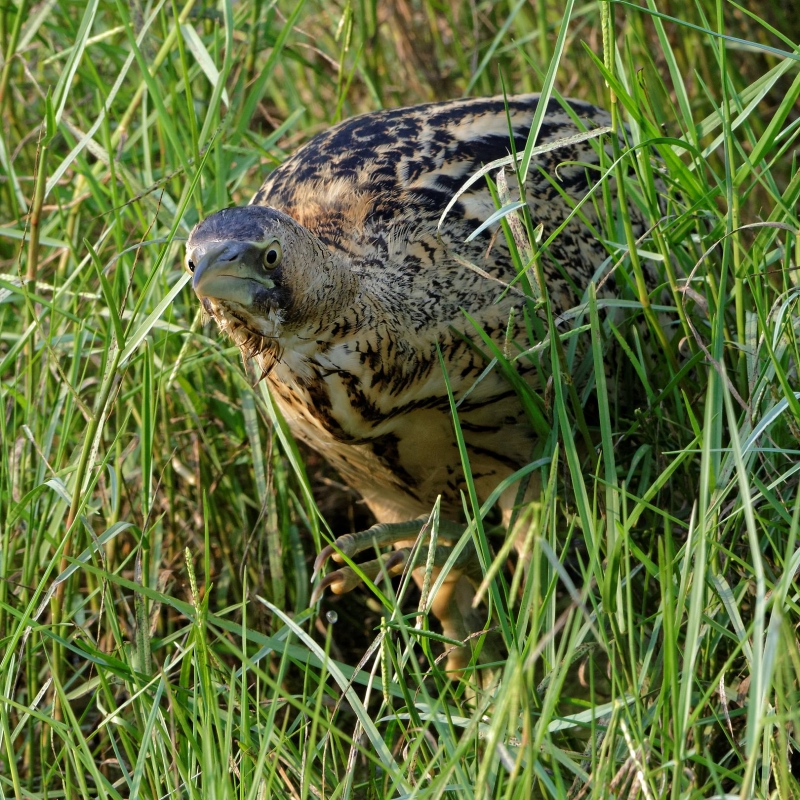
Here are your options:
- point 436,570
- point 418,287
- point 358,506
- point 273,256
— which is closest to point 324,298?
point 273,256

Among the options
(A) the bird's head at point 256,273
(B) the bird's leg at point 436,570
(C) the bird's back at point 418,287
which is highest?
(A) the bird's head at point 256,273

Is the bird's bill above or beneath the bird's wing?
above

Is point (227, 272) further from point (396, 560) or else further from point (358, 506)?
point (358, 506)

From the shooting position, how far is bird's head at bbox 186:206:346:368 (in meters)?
2.15

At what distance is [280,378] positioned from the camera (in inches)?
99.2

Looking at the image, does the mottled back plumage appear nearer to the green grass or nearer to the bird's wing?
the bird's wing

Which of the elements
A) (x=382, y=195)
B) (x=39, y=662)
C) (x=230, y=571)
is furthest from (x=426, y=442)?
(x=39, y=662)

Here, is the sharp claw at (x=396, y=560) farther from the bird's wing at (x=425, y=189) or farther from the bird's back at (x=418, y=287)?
the bird's wing at (x=425, y=189)

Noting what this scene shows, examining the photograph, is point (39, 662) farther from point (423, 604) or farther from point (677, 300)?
point (677, 300)

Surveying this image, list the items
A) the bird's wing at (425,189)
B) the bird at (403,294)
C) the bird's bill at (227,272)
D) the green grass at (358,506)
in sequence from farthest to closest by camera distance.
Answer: the bird's wing at (425,189)
the bird at (403,294)
the bird's bill at (227,272)
the green grass at (358,506)

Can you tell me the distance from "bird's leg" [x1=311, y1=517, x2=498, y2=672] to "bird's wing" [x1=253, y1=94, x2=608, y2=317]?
0.49 meters

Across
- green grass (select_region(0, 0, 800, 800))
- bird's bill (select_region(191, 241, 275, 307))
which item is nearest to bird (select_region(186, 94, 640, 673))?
bird's bill (select_region(191, 241, 275, 307))

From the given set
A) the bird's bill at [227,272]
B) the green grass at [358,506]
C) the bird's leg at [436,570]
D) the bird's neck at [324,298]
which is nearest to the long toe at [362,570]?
the bird's leg at [436,570]

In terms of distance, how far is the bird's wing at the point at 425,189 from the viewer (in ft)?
8.84
